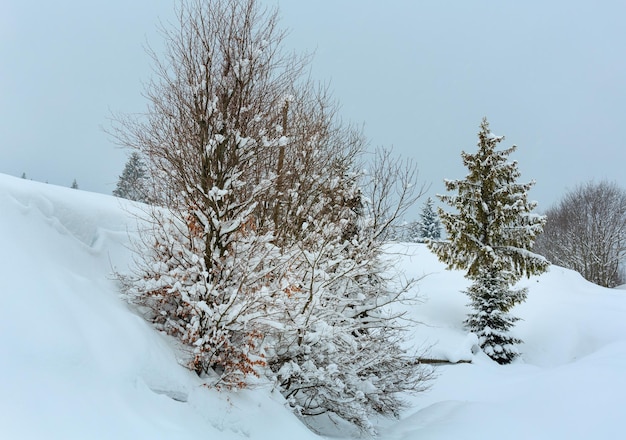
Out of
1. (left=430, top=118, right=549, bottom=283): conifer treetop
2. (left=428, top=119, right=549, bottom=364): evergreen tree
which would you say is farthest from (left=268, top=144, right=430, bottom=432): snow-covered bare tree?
(left=430, top=118, right=549, bottom=283): conifer treetop

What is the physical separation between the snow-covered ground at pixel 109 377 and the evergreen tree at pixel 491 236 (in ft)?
20.1

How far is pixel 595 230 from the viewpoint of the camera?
27031 mm

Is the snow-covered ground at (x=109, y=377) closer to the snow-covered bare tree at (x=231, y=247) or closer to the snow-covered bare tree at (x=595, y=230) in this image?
the snow-covered bare tree at (x=231, y=247)

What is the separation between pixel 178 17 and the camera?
517 cm

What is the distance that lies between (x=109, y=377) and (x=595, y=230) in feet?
107

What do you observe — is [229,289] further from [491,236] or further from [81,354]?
[491,236]

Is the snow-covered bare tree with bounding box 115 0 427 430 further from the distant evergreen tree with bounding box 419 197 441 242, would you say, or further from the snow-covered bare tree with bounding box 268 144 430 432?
the distant evergreen tree with bounding box 419 197 441 242

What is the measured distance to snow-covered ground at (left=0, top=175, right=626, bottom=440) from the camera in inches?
105

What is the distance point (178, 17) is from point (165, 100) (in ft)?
3.77

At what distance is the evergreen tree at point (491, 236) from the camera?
14.2 metres

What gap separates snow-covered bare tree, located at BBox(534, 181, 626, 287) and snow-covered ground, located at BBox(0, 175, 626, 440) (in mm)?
23383

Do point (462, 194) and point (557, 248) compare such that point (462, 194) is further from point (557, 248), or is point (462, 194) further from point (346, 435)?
point (557, 248)

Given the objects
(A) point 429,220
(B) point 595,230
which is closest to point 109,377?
(B) point 595,230

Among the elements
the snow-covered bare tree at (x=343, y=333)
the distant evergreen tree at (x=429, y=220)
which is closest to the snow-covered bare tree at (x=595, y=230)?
the distant evergreen tree at (x=429, y=220)
